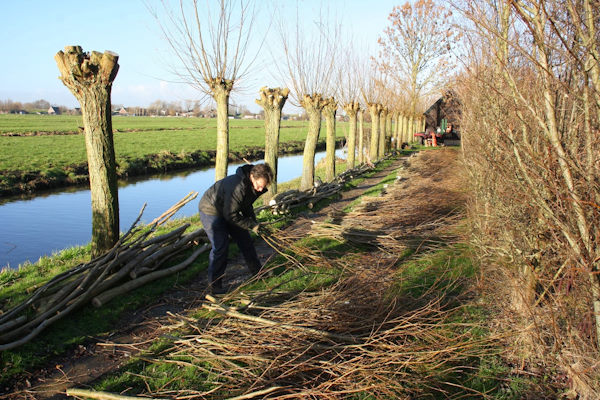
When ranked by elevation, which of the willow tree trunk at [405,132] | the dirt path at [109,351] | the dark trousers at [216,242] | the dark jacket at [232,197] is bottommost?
the dirt path at [109,351]

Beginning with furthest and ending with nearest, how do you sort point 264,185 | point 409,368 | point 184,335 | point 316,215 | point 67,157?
point 67,157 < point 316,215 < point 264,185 < point 184,335 < point 409,368

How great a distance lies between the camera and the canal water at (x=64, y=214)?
9625mm

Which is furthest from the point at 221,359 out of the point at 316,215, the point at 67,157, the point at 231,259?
the point at 67,157

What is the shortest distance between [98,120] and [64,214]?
333 inches

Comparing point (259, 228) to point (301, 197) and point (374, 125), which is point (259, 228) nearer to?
point (301, 197)

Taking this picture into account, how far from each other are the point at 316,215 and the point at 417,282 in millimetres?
4489

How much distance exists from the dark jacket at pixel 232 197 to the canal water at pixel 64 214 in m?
2.78

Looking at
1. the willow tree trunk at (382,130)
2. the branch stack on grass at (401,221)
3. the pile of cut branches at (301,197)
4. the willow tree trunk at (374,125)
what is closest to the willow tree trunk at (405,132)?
the willow tree trunk at (382,130)

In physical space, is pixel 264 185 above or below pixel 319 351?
above

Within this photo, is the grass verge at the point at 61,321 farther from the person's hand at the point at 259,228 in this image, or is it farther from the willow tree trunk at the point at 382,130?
the willow tree trunk at the point at 382,130

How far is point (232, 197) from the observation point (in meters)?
4.90

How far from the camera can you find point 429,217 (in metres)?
7.57

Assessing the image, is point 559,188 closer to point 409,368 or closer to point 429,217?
point 409,368

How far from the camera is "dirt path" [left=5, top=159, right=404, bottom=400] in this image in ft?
11.1
